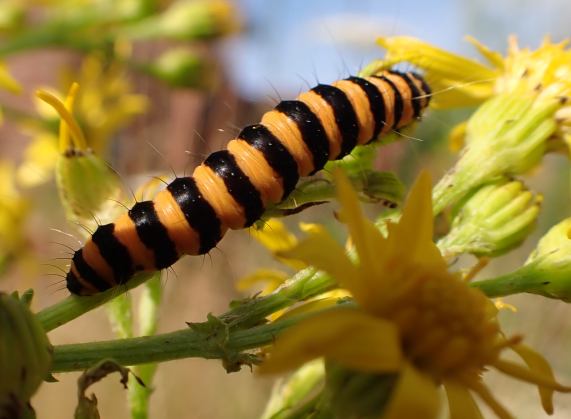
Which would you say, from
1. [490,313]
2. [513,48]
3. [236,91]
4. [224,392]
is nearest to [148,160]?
[236,91]

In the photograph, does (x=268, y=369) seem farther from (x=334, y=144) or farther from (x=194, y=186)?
(x=334, y=144)

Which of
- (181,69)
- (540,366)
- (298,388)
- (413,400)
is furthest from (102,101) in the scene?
(413,400)

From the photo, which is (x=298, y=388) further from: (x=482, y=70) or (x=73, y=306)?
(x=482, y=70)

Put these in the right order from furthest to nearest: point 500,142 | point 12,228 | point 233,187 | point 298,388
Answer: point 12,228, point 298,388, point 500,142, point 233,187

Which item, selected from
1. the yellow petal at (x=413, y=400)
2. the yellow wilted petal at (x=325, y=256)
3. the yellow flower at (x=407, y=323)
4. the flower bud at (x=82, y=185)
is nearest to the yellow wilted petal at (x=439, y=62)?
the flower bud at (x=82, y=185)

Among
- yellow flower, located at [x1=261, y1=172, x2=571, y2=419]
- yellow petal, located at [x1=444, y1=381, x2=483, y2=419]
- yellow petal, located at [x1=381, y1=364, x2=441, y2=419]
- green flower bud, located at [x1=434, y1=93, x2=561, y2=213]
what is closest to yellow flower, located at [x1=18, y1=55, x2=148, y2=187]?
green flower bud, located at [x1=434, y1=93, x2=561, y2=213]

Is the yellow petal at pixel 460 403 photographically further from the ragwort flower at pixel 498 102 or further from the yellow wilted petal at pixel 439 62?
the yellow wilted petal at pixel 439 62

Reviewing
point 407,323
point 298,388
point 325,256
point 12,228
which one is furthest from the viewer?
point 12,228
